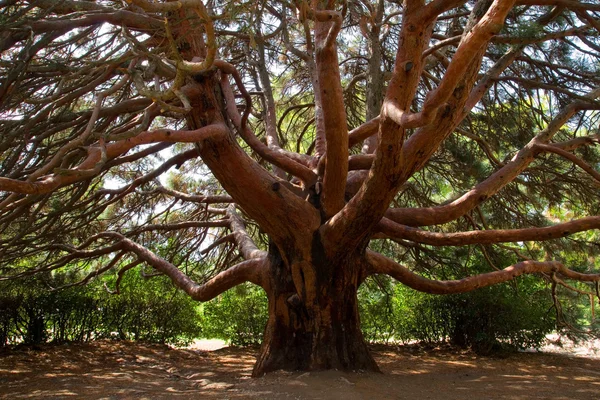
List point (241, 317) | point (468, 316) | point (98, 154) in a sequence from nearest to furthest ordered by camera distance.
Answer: point (98, 154) < point (468, 316) < point (241, 317)

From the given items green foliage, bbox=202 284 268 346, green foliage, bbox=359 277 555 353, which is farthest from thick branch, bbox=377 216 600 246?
green foliage, bbox=202 284 268 346

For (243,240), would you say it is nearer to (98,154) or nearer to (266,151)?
(266,151)

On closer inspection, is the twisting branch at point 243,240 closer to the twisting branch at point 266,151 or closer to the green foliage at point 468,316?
the twisting branch at point 266,151

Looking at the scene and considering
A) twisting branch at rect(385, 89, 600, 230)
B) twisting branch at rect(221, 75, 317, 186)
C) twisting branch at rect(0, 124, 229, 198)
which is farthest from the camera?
twisting branch at rect(221, 75, 317, 186)

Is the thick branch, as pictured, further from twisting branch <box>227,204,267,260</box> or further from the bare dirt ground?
twisting branch <box>227,204,267,260</box>

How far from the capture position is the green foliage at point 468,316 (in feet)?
27.7

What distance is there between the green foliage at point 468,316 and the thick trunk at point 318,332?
320 centimetres

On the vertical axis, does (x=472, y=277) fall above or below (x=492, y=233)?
below

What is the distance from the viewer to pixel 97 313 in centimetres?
932

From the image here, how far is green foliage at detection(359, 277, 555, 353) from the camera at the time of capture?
845 centimetres

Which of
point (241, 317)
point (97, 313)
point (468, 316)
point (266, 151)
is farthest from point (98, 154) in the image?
point (468, 316)

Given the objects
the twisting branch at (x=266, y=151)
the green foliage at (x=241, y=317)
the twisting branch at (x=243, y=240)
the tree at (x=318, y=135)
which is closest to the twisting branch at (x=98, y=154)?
the tree at (x=318, y=135)

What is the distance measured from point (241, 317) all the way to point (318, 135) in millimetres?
4734

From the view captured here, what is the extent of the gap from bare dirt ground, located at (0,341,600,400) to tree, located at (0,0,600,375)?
67cm
